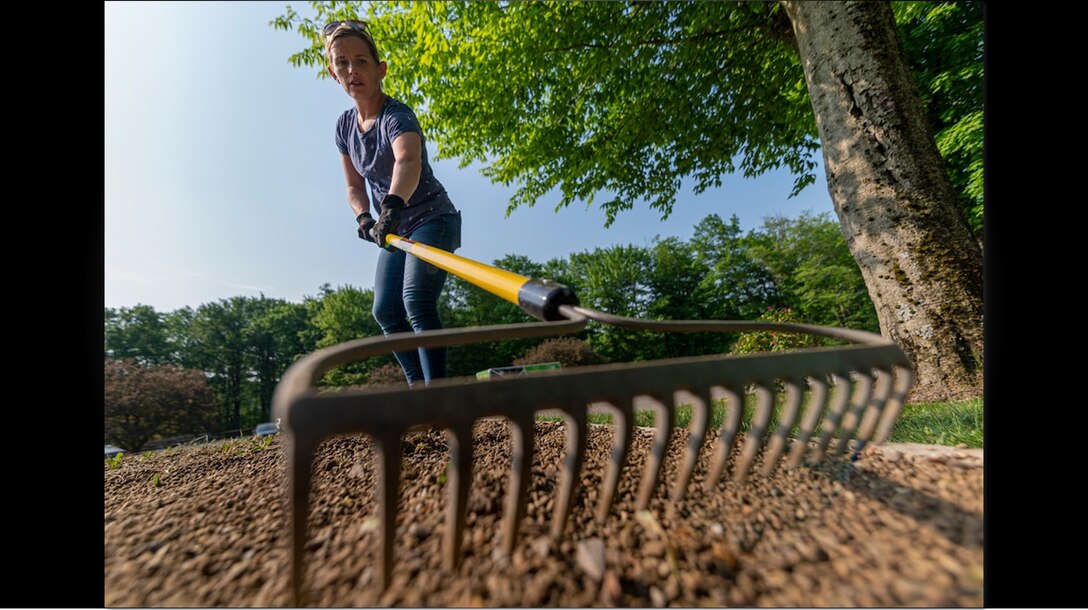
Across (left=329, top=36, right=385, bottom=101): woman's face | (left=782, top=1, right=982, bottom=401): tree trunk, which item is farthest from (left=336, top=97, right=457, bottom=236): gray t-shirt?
(left=782, top=1, right=982, bottom=401): tree trunk

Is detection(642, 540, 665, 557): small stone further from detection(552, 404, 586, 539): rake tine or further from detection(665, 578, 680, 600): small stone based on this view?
detection(552, 404, 586, 539): rake tine

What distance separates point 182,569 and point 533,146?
18.1ft

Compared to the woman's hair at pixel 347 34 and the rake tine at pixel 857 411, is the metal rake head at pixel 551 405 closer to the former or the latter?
the rake tine at pixel 857 411

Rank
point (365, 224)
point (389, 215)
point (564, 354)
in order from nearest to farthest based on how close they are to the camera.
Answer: point (389, 215) < point (365, 224) < point (564, 354)

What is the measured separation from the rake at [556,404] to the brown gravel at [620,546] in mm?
55

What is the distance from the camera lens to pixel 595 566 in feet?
2.30

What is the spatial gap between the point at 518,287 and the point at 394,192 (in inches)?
38.3

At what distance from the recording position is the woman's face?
6.05 ft

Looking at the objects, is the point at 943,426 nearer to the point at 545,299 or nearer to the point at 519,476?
the point at 545,299

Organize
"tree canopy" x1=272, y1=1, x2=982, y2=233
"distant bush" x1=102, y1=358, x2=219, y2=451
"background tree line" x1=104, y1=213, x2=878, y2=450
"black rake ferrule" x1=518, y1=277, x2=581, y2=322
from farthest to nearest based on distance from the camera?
"background tree line" x1=104, y1=213, x2=878, y2=450
"distant bush" x1=102, y1=358, x2=219, y2=451
"tree canopy" x1=272, y1=1, x2=982, y2=233
"black rake ferrule" x1=518, y1=277, x2=581, y2=322

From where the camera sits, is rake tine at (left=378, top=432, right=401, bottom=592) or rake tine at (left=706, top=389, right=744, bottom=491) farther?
rake tine at (left=706, top=389, right=744, bottom=491)

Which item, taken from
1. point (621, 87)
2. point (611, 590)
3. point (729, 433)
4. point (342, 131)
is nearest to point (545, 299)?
point (729, 433)

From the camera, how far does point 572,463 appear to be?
2.43 ft
